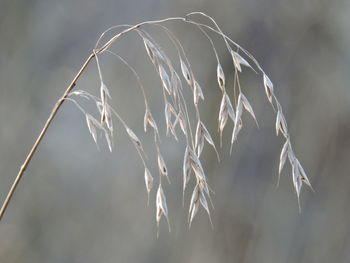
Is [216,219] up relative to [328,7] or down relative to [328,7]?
down

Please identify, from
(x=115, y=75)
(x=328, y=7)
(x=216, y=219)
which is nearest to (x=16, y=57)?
(x=115, y=75)

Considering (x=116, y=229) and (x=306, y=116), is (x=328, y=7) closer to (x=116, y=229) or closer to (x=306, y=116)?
(x=306, y=116)

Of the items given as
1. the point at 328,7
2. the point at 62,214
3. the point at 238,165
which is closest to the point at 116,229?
the point at 62,214

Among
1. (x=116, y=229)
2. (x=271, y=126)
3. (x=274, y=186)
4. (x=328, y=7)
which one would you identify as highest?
(x=328, y=7)

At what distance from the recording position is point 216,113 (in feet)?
4.28

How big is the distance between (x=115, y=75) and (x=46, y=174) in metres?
0.28

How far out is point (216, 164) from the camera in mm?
1314

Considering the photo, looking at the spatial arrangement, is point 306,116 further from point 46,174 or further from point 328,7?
point 46,174

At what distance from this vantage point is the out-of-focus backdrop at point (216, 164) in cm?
131

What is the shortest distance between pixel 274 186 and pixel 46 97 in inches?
22.0

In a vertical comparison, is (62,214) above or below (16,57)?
below

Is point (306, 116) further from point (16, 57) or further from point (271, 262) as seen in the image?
point (16, 57)

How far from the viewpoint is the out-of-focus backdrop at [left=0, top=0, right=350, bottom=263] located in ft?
4.30

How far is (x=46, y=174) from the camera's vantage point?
1347mm
